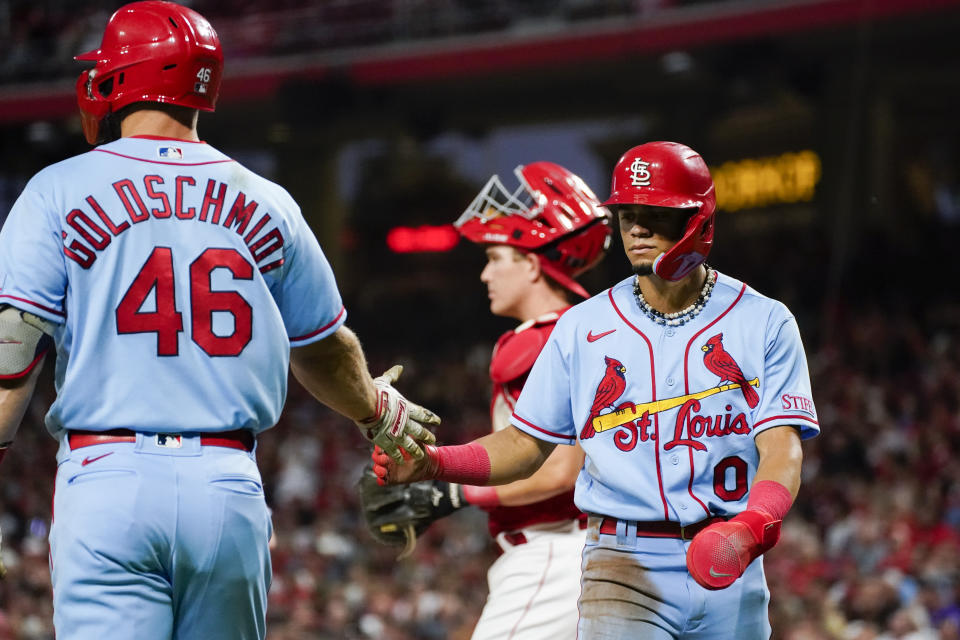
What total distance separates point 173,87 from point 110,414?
81cm

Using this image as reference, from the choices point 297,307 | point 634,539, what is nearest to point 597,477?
point 634,539

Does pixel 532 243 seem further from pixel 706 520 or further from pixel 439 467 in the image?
pixel 706 520

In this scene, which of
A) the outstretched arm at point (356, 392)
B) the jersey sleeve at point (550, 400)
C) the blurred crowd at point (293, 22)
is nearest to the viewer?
the outstretched arm at point (356, 392)

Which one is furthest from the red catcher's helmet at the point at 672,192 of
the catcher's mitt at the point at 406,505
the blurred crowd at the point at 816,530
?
the blurred crowd at the point at 816,530

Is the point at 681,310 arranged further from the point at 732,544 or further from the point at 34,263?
the point at 34,263

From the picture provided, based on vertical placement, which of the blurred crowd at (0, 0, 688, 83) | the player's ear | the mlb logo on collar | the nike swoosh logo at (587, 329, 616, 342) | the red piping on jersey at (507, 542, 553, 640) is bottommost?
the red piping on jersey at (507, 542, 553, 640)

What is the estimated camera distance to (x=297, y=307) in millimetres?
3100

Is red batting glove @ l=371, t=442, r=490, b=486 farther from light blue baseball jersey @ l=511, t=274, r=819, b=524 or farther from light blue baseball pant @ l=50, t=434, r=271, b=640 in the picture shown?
light blue baseball pant @ l=50, t=434, r=271, b=640

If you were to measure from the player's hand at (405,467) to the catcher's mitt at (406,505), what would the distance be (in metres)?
0.78

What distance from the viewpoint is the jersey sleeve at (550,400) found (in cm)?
339

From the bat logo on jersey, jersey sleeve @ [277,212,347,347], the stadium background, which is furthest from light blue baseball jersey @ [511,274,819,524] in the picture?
the stadium background

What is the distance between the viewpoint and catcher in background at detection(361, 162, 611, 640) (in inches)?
155

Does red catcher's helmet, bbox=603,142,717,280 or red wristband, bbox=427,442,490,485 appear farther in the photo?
red wristband, bbox=427,442,490,485

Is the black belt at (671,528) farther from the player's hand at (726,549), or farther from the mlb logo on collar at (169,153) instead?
the mlb logo on collar at (169,153)
